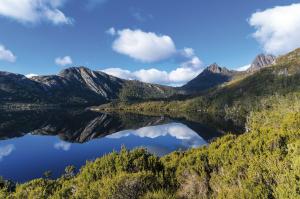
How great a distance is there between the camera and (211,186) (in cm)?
3594

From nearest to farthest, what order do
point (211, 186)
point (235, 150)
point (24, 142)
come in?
1. point (211, 186)
2. point (235, 150)
3. point (24, 142)

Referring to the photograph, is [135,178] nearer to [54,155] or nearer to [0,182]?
[0,182]

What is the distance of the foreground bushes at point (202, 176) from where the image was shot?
82.3 feet

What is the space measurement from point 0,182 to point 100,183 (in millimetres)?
39234

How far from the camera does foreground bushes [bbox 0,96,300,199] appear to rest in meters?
25.1

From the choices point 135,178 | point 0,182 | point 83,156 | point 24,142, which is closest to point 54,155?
point 83,156

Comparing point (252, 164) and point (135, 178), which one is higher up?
point (252, 164)

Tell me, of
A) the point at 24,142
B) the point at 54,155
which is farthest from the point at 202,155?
the point at 24,142

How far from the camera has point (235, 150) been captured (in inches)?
1727

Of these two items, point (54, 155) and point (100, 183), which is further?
point (54, 155)

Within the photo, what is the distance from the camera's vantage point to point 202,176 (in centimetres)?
3841

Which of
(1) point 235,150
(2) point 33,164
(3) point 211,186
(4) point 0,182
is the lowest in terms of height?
(2) point 33,164

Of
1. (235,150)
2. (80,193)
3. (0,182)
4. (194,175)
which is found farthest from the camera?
(0,182)

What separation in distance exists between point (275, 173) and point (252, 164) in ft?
9.33
